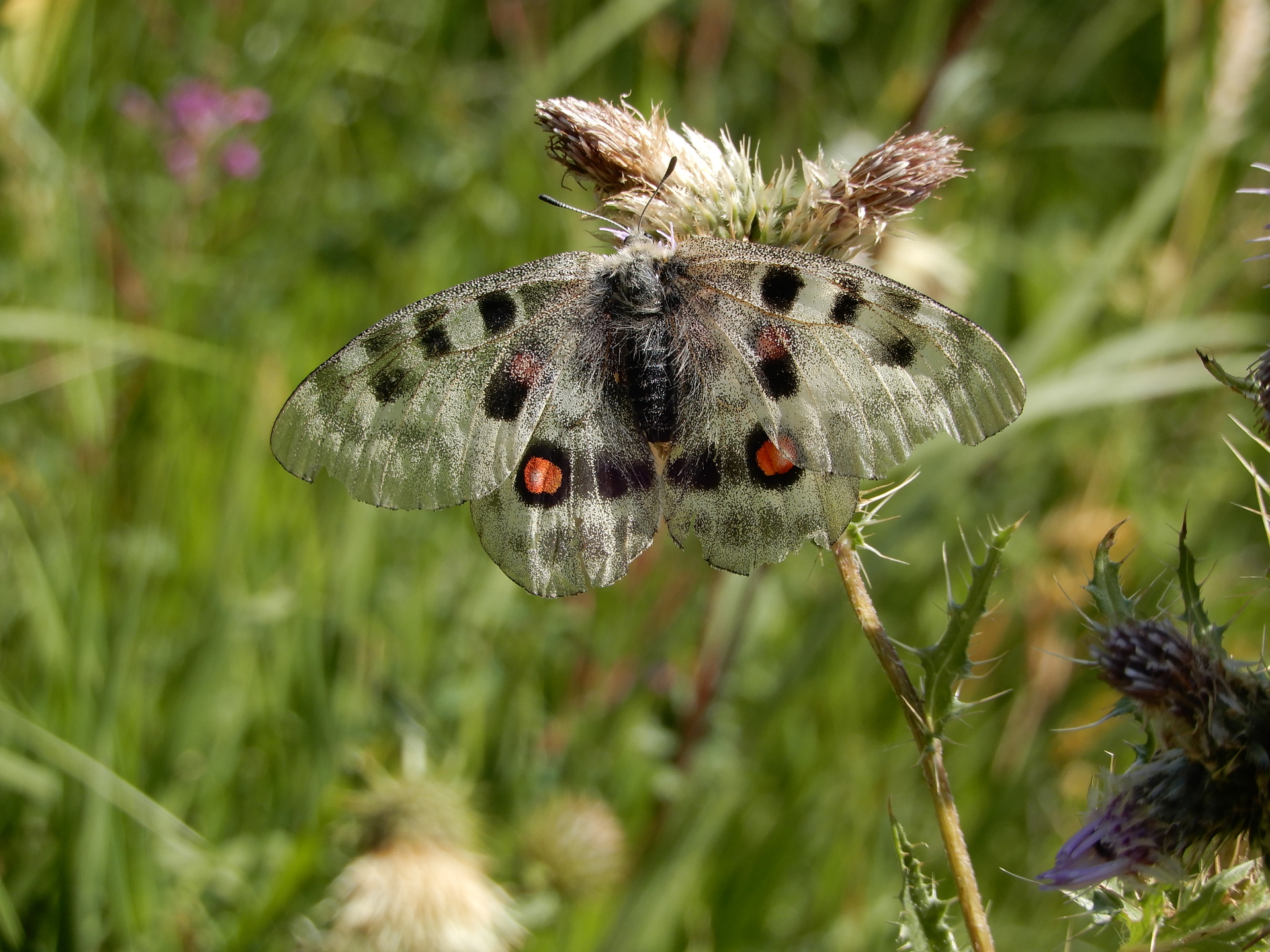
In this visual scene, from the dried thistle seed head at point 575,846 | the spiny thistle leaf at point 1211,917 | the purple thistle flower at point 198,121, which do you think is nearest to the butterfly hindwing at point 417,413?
the spiny thistle leaf at point 1211,917

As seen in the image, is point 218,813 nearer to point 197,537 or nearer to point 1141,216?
point 197,537

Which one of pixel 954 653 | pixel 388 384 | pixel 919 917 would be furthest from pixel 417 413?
pixel 919 917

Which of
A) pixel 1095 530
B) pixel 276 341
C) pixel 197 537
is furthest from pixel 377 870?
pixel 1095 530

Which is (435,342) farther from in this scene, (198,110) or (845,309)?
(198,110)

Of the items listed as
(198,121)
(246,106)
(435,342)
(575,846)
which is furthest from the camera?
(246,106)

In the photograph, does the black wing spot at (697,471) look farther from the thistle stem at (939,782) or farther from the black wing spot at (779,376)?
the thistle stem at (939,782)

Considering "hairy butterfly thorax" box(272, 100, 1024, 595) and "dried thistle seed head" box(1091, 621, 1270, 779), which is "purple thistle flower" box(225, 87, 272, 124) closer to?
"hairy butterfly thorax" box(272, 100, 1024, 595)
